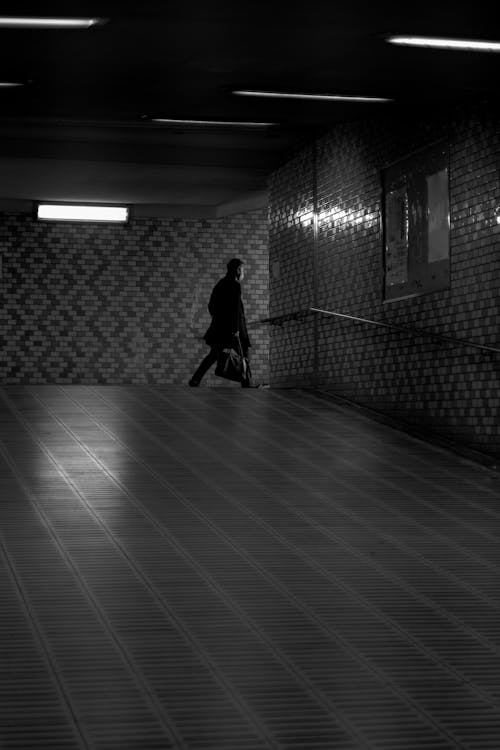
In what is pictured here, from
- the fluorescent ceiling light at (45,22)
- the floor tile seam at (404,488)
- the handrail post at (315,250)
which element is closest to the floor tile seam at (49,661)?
the floor tile seam at (404,488)

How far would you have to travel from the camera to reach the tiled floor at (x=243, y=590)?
185 inches

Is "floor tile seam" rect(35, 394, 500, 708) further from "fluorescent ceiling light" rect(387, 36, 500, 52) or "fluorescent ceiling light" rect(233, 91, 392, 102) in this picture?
"fluorescent ceiling light" rect(233, 91, 392, 102)

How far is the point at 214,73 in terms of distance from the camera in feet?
36.5

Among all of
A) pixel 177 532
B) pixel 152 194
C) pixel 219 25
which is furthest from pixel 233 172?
pixel 177 532

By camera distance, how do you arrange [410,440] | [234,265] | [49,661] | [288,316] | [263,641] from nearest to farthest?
[49,661], [263,641], [410,440], [234,265], [288,316]

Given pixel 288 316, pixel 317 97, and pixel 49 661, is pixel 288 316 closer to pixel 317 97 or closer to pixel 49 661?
pixel 317 97

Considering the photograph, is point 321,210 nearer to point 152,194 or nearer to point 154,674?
point 152,194

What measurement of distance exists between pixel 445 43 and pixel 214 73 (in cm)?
226

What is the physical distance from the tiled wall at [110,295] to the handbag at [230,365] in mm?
6252

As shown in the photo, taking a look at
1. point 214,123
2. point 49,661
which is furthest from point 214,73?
point 49,661

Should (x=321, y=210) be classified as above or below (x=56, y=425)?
above

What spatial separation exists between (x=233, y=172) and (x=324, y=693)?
13.9m

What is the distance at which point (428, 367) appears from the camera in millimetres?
12242

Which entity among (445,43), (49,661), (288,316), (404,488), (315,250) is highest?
(445,43)
